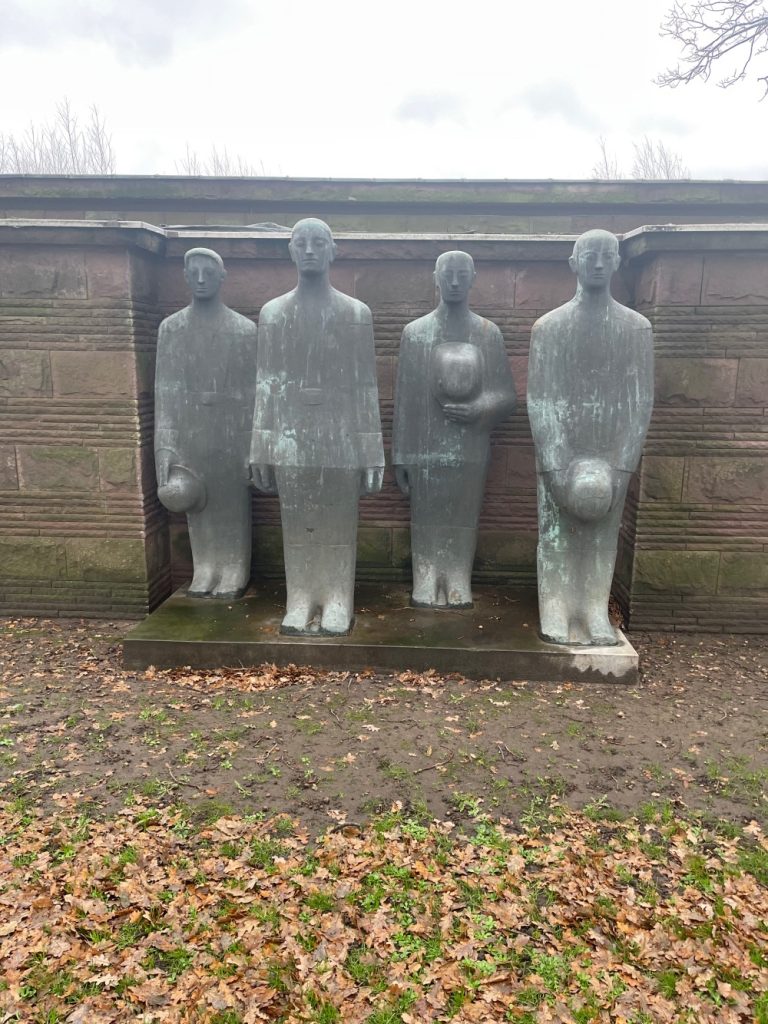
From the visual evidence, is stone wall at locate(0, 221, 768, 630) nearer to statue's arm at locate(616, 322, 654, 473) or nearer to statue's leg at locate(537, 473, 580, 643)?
statue's arm at locate(616, 322, 654, 473)

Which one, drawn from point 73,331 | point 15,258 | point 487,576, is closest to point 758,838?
point 487,576

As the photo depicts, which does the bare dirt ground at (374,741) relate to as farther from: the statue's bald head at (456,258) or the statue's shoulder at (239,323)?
the statue's bald head at (456,258)

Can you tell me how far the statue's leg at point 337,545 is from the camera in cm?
496

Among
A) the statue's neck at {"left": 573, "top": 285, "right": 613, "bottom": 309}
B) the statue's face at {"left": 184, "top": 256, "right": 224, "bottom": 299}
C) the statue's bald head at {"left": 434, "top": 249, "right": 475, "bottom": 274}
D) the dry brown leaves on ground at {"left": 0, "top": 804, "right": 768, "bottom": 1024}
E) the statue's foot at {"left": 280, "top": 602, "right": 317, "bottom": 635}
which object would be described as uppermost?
the statue's bald head at {"left": 434, "top": 249, "right": 475, "bottom": 274}

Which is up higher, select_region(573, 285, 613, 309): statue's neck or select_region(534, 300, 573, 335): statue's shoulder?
select_region(573, 285, 613, 309): statue's neck

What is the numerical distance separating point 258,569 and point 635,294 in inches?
142

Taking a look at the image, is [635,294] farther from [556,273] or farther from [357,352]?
[357,352]

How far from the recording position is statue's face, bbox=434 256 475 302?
489 centimetres

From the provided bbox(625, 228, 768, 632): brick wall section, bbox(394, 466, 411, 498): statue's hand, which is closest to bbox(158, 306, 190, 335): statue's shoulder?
bbox(394, 466, 411, 498): statue's hand

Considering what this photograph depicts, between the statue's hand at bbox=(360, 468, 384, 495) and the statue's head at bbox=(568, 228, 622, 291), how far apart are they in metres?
1.71

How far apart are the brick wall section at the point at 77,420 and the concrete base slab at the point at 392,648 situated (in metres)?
0.92

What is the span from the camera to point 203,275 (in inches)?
202

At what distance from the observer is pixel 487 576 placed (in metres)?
6.20

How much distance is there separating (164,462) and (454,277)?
2.38m
